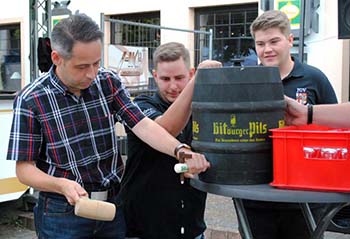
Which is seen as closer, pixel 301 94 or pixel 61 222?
pixel 61 222

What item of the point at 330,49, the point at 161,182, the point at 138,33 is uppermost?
the point at 138,33

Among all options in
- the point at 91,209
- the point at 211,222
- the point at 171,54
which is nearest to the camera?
the point at 91,209

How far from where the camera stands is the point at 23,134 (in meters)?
2.18

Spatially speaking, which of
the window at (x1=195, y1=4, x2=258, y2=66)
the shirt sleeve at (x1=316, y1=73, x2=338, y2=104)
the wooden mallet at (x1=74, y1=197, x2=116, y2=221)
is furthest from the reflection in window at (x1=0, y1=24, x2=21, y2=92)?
the wooden mallet at (x1=74, y1=197, x2=116, y2=221)

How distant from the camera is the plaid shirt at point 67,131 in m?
2.19

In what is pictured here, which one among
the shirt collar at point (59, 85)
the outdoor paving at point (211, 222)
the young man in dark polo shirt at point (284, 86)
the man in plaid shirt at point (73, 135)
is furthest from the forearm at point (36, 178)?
the outdoor paving at point (211, 222)

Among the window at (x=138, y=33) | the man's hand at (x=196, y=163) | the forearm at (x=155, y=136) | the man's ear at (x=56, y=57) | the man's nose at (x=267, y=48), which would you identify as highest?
the window at (x=138, y=33)

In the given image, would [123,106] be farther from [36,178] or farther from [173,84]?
[36,178]

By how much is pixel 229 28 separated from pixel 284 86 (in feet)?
25.1

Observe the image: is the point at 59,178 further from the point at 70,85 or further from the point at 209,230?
the point at 209,230

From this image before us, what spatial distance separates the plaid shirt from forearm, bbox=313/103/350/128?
873 millimetres

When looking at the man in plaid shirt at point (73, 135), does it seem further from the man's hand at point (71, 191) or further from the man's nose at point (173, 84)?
the man's nose at point (173, 84)

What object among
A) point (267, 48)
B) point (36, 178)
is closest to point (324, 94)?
point (267, 48)

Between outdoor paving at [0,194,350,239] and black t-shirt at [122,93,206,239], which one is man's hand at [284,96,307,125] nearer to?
black t-shirt at [122,93,206,239]
